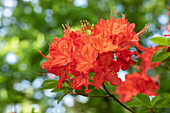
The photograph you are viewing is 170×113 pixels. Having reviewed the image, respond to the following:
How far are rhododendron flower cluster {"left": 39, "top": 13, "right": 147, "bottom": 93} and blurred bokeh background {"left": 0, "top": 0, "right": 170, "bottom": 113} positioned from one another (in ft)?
8.51

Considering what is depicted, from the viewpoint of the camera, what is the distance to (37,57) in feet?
14.1

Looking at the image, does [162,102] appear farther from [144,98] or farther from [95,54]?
[95,54]

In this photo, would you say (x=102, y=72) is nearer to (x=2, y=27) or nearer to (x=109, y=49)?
(x=109, y=49)

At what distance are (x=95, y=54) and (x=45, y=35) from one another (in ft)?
12.5

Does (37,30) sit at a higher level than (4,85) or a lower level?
higher

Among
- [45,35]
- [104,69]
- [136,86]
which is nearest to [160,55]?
[104,69]

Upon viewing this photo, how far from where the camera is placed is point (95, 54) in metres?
0.99

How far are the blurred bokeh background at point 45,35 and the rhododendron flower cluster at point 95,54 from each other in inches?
102

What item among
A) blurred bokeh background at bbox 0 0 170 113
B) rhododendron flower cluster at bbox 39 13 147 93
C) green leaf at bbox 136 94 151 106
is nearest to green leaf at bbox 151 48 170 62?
rhododendron flower cluster at bbox 39 13 147 93

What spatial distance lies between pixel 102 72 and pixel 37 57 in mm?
3472

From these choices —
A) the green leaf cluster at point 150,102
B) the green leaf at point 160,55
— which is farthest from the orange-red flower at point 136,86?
the green leaf at point 160,55

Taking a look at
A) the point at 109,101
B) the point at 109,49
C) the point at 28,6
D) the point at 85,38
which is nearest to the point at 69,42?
the point at 85,38

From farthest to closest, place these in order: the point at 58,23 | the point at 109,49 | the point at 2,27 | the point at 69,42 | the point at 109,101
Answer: the point at 2,27 → the point at 58,23 → the point at 109,101 → the point at 69,42 → the point at 109,49

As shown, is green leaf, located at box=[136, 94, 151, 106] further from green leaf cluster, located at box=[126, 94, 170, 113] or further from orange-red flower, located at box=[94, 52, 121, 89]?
orange-red flower, located at box=[94, 52, 121, 89]
